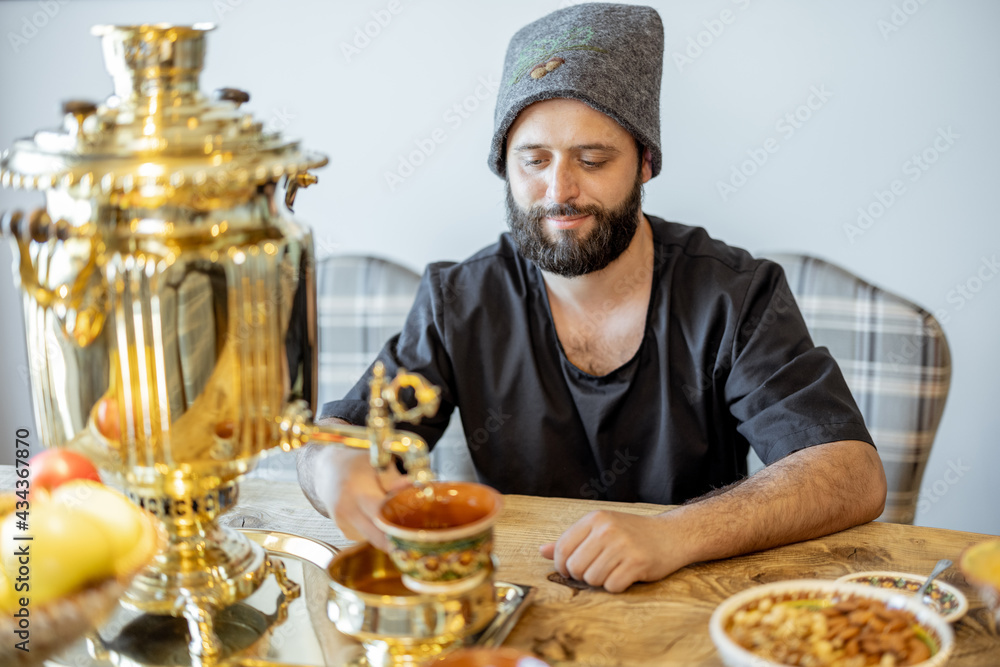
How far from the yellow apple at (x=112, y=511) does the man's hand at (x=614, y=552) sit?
544mm

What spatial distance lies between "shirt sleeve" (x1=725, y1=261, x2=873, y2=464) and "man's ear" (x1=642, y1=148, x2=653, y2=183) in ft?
0.99

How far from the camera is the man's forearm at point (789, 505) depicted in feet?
4.40

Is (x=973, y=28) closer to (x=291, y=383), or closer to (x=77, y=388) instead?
(x=291, y=383)

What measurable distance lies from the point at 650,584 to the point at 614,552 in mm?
72

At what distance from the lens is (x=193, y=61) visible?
110 centimetres

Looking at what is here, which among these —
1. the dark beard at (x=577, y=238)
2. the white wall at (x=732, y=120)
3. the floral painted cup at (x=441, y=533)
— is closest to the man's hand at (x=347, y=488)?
the floral painted cup at (x=441, y=533)

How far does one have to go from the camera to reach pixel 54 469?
4.33 ft

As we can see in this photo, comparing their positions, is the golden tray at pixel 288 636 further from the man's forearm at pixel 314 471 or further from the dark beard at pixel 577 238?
the dark beard at pixel 577 238

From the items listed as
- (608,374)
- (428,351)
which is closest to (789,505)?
(608,374)

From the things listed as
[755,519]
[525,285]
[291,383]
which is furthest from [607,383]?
[291,383]

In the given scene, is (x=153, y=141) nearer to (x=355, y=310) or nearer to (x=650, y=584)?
(x=650, y=584)

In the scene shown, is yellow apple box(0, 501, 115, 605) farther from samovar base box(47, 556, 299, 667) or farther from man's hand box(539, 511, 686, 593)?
man's hand box(539, 511, 686, 593)

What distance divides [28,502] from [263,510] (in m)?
0.46

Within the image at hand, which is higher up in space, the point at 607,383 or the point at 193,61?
the point at 193,61
